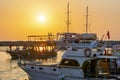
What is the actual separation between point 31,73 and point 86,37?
60.2 m

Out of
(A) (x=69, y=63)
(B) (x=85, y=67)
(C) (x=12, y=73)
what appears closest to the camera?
(B) (x=85, y=67)

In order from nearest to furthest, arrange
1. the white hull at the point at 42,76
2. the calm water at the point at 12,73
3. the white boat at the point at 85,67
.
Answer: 1. the white boat at the point at 85,67
2. the white hull at the point at 42,76
3. the calm water at the point at 12,73

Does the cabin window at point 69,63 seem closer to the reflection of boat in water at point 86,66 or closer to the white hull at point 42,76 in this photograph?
the reflection of boat in water at point 86,66

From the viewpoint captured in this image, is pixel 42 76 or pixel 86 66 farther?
pixel 42 76

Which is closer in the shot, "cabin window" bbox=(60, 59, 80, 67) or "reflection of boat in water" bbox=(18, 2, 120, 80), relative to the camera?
"reflection of boat in water" bbox=(18, 2, 120, 80)

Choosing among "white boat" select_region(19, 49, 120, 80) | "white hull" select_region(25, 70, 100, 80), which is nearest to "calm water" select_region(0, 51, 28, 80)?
"white hull" select_region(25, 70, 100, 80)

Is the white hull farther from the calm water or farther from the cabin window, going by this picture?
the calm water

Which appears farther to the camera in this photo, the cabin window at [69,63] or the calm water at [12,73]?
the calm water at [12,73]

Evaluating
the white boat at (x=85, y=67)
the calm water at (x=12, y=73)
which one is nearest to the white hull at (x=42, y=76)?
the white boat at (x=85, y=67)

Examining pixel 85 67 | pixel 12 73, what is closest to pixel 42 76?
pixel 85 67

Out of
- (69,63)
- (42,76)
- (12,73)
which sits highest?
(69,63)

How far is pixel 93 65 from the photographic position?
105ft

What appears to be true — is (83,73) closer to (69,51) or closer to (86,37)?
(69,51)

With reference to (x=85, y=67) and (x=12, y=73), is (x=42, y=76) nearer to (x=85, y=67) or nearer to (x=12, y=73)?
(x=85, y=67)
